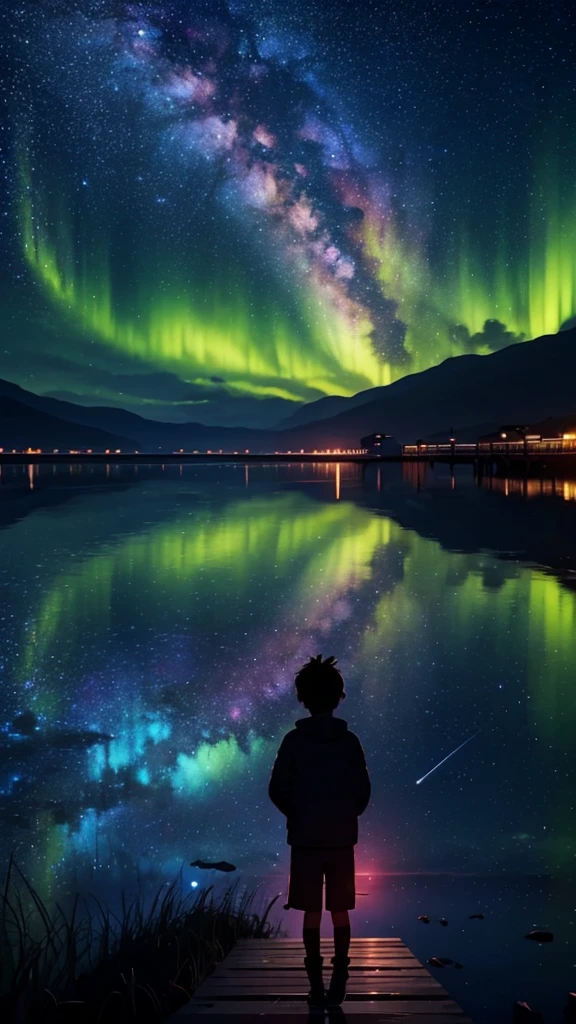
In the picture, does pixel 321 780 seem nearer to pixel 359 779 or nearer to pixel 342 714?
pixel 359 779

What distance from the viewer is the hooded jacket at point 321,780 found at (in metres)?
4.08

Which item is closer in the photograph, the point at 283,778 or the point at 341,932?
the point at 283,778

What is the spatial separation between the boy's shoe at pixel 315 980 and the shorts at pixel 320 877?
0.24 metres

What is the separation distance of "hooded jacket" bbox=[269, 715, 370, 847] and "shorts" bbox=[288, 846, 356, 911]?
75mm

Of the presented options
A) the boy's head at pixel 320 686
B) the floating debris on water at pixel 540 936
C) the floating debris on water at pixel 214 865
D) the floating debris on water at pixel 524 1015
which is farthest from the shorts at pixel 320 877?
the floating debris on water at pixel 214 865

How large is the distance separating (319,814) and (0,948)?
7.21ft

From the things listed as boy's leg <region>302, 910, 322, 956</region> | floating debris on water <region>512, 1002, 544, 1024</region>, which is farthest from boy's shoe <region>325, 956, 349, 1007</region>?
floating debris on water <region>512, 1002, 544, 1024</region>

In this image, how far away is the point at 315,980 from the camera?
404cm

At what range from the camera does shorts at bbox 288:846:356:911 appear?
13.7 feet

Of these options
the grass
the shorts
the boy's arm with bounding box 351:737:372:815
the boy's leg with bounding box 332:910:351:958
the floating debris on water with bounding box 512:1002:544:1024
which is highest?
the boy's arm with bounding box 351:737:372:815

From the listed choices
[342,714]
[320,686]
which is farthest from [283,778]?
[342,714]

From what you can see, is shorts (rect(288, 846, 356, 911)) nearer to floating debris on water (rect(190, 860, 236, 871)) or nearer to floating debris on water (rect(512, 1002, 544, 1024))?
floating debris on water (rect(512, 1002, 544, 1024))

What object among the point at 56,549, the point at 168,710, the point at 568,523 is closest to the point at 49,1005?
the point at 168,710

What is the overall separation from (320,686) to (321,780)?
45cm
